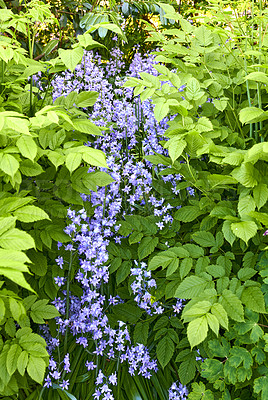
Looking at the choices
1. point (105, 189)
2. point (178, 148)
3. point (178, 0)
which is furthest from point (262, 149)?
point (178, 0)

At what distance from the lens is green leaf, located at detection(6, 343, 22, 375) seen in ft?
4.93

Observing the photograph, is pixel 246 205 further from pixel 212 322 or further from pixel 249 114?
pixel 212 322

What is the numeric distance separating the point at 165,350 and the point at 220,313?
486 mm

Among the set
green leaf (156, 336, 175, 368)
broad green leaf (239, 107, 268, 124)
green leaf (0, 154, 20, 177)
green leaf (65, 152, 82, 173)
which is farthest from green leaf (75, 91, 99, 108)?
green leaf (156, 336, 175, 368)

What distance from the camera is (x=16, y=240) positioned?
4.27 feet

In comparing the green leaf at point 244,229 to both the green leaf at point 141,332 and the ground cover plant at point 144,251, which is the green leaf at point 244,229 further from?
the green leaf at point 141,332

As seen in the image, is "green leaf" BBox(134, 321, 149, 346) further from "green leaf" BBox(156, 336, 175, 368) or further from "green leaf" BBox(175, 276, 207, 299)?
"green leaf" BBox(175, 276, 207, 299)

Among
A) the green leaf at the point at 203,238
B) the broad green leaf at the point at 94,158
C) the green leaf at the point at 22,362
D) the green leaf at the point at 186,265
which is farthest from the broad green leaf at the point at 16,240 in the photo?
the green leaf at the point at 203,238

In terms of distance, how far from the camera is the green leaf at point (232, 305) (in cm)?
154

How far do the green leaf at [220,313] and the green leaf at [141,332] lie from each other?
1.70ft

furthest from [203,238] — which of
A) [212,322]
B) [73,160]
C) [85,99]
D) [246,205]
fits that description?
[85,99]

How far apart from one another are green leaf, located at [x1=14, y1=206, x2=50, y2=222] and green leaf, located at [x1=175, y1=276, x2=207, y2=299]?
63cm

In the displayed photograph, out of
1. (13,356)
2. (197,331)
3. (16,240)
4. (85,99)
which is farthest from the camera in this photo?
(85,99)

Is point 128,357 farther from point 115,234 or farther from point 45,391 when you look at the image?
point 115,234
